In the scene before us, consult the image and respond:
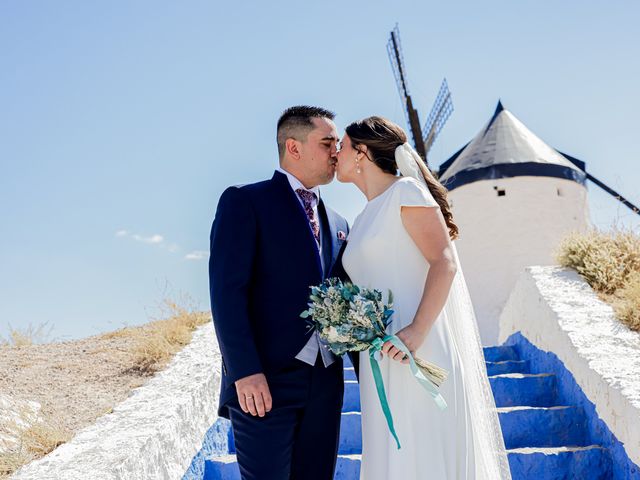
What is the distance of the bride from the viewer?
2398mm

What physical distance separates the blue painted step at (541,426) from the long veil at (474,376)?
4.63ft

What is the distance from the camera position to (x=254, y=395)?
2408mm

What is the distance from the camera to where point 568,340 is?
14.3 feet

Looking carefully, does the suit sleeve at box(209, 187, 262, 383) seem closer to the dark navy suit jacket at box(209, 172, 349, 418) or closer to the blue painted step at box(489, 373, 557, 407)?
the dark navy suit jacket at box(209, 172, 349, 418)

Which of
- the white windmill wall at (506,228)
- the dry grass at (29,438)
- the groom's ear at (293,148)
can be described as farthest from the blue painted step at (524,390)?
the white windmill wall at (506,228)

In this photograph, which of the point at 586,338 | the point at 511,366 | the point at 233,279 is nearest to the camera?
the point at 233,279

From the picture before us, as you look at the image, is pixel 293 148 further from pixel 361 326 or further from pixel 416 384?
pixel 416 384

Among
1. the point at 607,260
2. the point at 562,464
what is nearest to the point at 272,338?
the point at 562,464

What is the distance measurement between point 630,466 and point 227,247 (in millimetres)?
2282

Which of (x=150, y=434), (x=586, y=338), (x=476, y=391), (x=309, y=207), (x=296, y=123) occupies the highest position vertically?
(x=296, y=123)

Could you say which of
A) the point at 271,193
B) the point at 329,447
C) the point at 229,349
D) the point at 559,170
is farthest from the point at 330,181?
the point at 559,170

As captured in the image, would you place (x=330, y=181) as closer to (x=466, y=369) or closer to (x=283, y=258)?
(x=283, y=258)

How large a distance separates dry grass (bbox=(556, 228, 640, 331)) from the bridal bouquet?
9.46ft

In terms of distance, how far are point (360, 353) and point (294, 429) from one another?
0.41 meters
